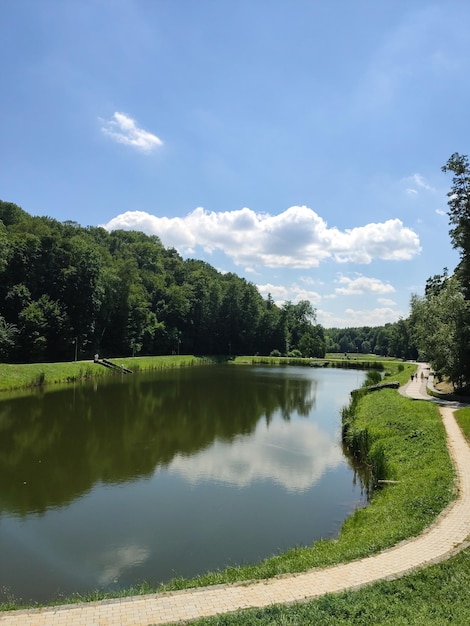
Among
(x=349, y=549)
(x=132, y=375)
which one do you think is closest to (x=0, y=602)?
(x=349, y=549)

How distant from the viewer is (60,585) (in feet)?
31.3

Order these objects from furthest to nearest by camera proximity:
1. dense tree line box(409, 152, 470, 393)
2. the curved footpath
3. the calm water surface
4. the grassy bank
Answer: the grassy bank → dense tree line box(409, 152, 470, 393) → the calm water surface → the curved footpath

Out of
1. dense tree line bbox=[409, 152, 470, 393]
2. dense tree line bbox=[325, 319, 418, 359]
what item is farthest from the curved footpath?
dense tree line bbox=[325, 319, 418, 359]

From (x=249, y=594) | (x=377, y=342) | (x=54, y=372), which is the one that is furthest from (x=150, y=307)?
(x=377, y=342)

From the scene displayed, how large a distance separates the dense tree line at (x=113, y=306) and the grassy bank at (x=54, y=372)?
4.44 meters

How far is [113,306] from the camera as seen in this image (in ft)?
234

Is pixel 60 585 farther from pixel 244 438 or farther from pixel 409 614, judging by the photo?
pixel 244 438

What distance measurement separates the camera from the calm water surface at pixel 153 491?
34.7 feet

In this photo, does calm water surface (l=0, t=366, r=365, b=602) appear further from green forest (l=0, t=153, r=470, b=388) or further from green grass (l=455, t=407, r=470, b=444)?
green forest (l=0, t=153, r=470, b=388)

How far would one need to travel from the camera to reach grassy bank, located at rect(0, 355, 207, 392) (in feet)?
129

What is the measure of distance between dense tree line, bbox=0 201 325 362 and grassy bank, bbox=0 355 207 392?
4.44 m

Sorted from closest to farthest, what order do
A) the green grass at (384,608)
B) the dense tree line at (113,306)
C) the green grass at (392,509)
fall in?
the green grass at (384,608), the green grass at (392,509), the dense tree line at (113,306)

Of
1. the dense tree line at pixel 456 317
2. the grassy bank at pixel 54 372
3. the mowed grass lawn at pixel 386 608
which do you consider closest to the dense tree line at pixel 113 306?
the grassy bank at pixel 54 372

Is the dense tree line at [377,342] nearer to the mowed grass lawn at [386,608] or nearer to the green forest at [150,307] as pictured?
the green forest at [150,307]
